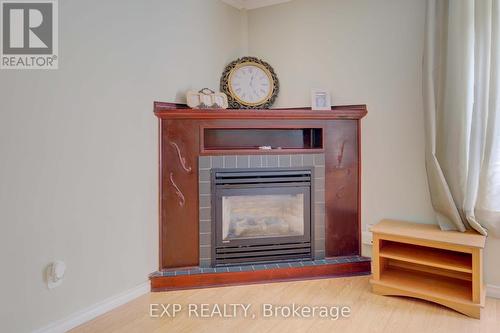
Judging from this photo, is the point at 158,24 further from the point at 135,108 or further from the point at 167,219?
the point at 167,219

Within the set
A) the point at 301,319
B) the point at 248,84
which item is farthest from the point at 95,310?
the point at 248,84

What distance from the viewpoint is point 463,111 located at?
234 cm

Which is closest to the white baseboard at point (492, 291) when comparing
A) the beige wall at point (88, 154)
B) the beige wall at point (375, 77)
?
the beige wall at point (375, 77)

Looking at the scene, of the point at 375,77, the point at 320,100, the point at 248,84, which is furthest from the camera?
the point at 248,84

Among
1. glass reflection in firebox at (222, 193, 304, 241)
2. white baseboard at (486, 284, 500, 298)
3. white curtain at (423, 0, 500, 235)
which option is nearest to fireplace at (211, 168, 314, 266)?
glass reflection in firebox at (222, 193, 304, 241)

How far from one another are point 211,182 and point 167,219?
434mm

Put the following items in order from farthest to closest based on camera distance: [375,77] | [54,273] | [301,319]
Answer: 1. [375,77]
2. [301,319]
3. [54,273]

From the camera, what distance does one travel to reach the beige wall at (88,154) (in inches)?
72.6

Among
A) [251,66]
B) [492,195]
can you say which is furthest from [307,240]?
[251,66]

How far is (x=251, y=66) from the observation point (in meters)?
3.20

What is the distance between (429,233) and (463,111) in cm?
85

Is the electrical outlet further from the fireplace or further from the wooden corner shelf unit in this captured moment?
the wooden corner shelf unit

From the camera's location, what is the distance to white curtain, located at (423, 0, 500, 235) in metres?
2.30

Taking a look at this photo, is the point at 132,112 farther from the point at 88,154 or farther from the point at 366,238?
the point at 366,238
